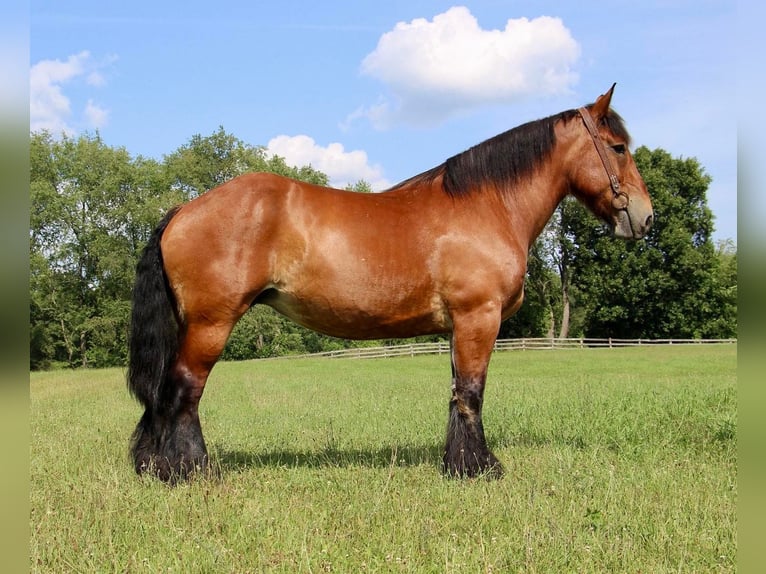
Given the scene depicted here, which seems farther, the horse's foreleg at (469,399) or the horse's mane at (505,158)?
the horse's mane at (505,158)

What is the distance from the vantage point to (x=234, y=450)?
21.3 ft

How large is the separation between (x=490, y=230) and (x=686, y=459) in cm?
287

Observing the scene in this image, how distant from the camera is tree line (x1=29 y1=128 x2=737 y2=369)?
39344 millimetres

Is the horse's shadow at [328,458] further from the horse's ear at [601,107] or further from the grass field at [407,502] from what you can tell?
the horse's ear at [601,107]

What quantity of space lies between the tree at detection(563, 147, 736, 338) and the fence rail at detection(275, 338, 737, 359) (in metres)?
2.10

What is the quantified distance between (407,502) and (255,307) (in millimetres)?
36571

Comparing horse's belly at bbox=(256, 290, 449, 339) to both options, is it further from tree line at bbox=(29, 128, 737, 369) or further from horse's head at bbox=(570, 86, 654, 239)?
tree line at bbox=(29, 128, 737, 369)

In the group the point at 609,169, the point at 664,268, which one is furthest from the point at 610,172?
the point at 664,268

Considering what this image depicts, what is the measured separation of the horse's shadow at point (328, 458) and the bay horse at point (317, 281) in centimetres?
71

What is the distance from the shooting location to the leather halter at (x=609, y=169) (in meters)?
5.30

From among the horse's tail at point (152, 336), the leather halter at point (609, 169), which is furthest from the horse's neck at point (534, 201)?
the horse's tail at point (152, 336)

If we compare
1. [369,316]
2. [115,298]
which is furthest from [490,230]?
[115,298]

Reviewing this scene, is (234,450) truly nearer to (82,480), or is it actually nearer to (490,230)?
(82,480)

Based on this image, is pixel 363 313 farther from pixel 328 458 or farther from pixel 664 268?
pixel 664 268
